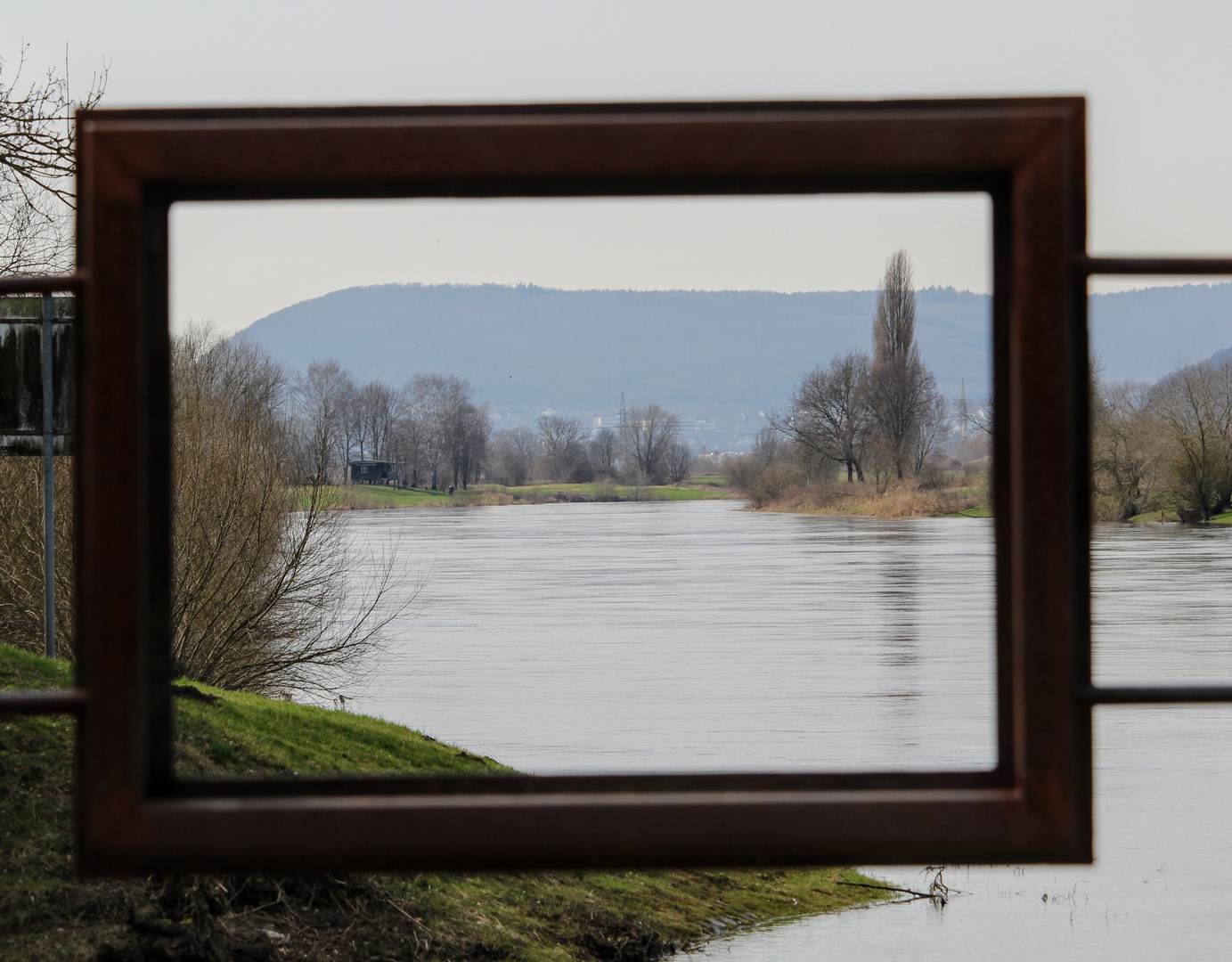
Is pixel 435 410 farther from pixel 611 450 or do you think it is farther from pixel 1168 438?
pixel 611 450

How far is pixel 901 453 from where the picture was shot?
60.0 metres

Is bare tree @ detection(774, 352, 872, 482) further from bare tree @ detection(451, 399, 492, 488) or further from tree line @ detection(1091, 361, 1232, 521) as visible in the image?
tree line @ detection(1091, 361, 1232, 521)

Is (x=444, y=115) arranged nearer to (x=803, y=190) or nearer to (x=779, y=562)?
(x=803, y=190)

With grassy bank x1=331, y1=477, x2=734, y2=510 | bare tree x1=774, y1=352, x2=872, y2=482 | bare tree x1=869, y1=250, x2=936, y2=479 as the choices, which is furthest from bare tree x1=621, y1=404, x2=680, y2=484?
bare tree x1=869, y1=250, x2=936, y2=479

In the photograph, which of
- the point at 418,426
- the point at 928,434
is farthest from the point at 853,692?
the point at 928,434

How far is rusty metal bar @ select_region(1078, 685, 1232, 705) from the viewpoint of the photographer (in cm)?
133

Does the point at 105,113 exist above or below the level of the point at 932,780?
above

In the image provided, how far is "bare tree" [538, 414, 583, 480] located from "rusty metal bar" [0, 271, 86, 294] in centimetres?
9156

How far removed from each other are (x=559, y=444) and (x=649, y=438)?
778cm

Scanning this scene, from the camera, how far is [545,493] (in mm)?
87000

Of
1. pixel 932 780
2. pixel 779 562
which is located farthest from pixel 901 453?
pixel 932 780

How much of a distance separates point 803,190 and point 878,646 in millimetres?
24395

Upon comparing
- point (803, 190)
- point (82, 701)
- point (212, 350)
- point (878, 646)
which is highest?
point (212, 350)

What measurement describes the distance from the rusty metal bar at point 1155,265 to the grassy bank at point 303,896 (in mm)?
5663
